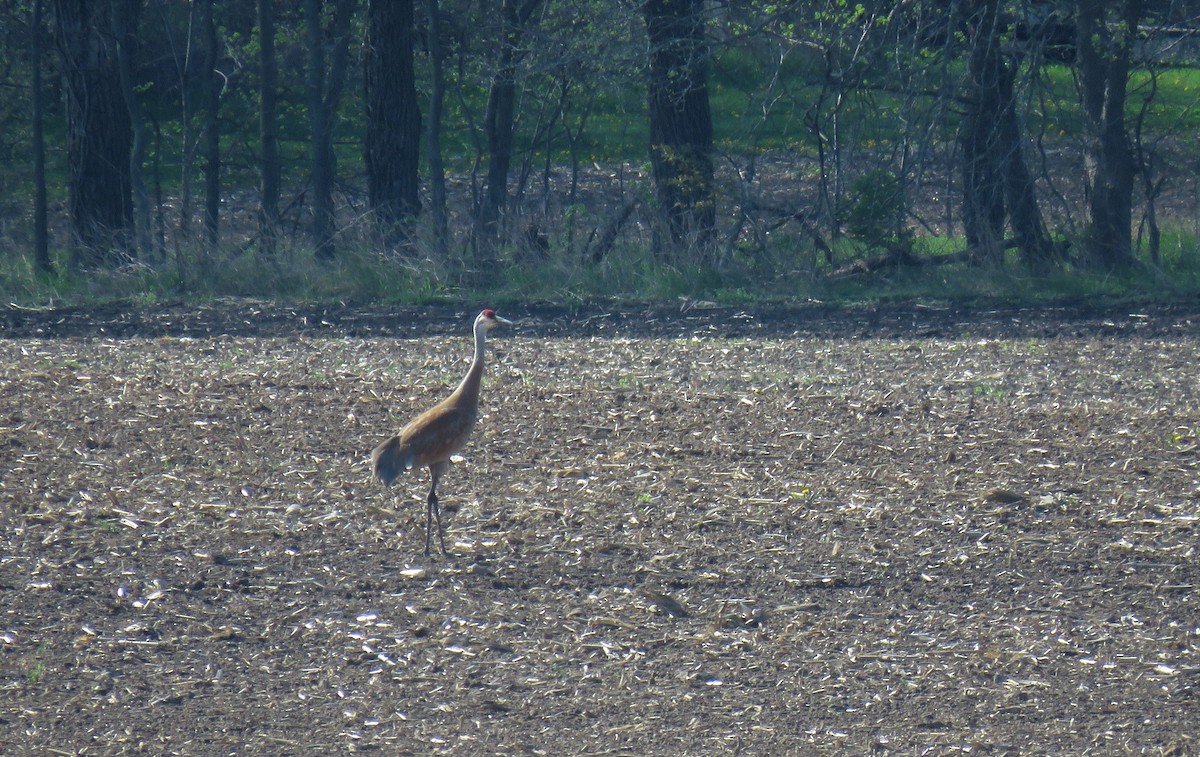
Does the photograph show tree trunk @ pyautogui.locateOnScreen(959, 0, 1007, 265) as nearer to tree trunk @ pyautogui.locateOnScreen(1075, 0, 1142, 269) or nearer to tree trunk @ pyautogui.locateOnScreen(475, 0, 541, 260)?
tree trunk @ pyautogui.locateOnScreen(1075, 0, 1142, 269)

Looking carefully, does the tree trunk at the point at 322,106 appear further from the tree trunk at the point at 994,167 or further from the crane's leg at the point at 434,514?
the crane's leg at the point at 434,514

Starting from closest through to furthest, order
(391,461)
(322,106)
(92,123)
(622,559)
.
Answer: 1. (622,559)
2. (391,461)
3. (92,123)
4. (322,106)

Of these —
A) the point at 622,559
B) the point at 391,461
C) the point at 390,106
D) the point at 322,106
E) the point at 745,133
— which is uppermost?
the point at 322,106

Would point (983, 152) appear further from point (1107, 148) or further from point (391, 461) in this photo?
point (391, 461)

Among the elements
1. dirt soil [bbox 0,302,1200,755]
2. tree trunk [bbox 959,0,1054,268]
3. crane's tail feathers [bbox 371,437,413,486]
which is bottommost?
dirt soil [bbox 0,302,1200,755]

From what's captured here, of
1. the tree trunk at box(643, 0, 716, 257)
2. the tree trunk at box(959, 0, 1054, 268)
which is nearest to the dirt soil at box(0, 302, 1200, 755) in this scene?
the tree trunk at box(959, 0, 1054, 268)

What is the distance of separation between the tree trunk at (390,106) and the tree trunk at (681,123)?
345 cm

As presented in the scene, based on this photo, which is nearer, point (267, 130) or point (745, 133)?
point (745, 133)

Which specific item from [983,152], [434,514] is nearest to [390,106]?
[983,152]

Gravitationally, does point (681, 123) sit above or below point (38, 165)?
above

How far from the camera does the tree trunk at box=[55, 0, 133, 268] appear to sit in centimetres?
1714

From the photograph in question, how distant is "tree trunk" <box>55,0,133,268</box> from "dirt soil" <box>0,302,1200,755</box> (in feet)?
24.1

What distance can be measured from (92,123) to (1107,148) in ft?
41.6

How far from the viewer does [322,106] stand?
772 inches
